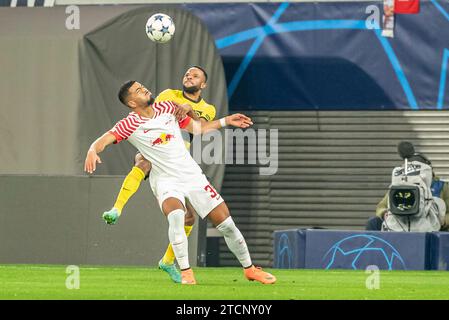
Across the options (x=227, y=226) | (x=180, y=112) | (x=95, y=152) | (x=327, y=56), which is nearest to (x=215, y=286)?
(x=227, y=226)

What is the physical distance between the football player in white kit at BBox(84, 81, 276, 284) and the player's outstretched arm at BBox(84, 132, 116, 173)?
0.01m

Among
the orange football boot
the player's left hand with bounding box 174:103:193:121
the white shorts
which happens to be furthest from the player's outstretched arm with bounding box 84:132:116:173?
the orange football boot

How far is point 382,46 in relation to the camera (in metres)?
26.0

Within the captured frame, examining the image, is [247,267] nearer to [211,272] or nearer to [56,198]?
[211,272]

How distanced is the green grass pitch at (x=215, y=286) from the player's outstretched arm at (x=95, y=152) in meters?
1.18

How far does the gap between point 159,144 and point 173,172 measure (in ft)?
1.11

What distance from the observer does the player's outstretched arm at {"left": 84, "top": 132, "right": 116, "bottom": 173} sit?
15234mm

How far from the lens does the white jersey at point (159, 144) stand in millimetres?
15836

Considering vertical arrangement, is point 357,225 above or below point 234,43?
below

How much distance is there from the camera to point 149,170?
55.6 feet

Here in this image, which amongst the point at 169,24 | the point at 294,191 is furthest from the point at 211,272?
the point at 294,191

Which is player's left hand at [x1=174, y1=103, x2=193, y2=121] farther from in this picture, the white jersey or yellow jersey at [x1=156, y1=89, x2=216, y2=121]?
yellow jersey at [x1=156, y1=89, x2=216, y2=121]

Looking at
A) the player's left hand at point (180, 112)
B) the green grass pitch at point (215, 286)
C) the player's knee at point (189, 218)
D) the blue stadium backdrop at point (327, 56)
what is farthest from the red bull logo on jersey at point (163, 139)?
the blue stadium backdrop at point (327, 56)

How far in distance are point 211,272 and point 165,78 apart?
545 cm
